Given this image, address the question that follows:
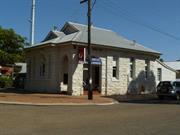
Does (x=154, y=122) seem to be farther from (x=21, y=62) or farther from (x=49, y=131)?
(x=21, y=62)

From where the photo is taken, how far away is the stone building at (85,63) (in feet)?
115

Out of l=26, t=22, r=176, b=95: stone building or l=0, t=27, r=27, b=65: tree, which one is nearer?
l=26, t=22, r=176, b=95: stone building

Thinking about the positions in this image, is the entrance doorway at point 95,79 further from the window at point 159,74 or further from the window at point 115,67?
the window at point 159,74

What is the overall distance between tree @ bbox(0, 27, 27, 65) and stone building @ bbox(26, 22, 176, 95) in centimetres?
2452

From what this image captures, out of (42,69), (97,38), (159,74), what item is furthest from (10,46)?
(97,38)

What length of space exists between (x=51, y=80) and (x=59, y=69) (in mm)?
1337

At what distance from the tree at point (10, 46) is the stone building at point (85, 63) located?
80.5 ft

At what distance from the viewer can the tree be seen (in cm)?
6525

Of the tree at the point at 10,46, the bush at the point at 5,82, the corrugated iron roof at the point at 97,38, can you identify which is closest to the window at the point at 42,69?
the corrugated iron roof at the point at 97,38

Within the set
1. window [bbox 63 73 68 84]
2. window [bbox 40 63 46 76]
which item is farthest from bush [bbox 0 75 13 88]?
window [bbox 63 73 68 84]

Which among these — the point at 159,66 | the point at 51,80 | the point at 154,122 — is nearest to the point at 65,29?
the point at 51,80

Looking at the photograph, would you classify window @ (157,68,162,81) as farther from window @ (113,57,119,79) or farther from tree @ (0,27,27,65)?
tree @ (0,27,27,65)

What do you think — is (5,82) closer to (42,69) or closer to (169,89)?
(42,69)

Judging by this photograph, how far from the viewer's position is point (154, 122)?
15.8 metres
